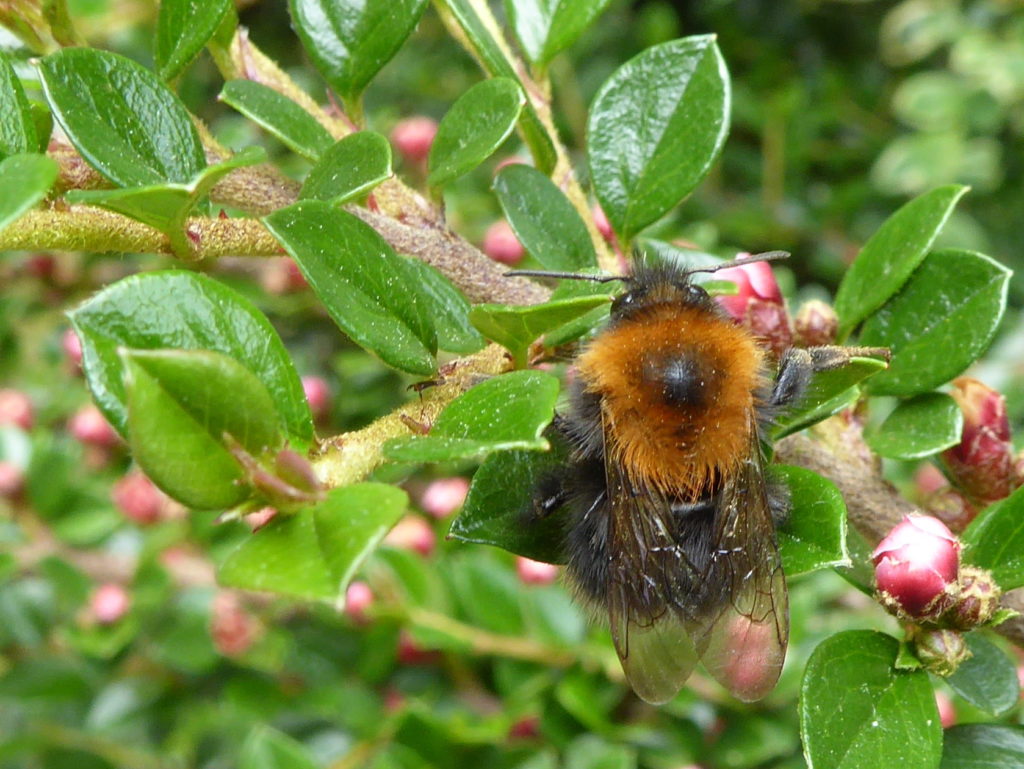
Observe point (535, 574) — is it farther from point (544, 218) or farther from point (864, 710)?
point (864, 710)

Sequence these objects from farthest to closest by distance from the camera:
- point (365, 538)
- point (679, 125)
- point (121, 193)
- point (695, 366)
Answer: point (679, 125), point (695, 366), point (121, 193), point (365, 538)

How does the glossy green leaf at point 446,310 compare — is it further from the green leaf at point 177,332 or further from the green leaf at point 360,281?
the green leaf at point 177,332

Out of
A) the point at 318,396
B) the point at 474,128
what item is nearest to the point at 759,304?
the point at 474,128

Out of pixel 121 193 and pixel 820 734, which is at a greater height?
pixel 121 193

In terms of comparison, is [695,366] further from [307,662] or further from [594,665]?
[307,662]

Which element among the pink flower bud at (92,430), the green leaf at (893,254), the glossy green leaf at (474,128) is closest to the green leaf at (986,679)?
the green leaf at (893,254)

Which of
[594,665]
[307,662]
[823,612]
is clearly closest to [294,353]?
[307,662]

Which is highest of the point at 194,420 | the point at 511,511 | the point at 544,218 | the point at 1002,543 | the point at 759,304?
the point at 194,420
